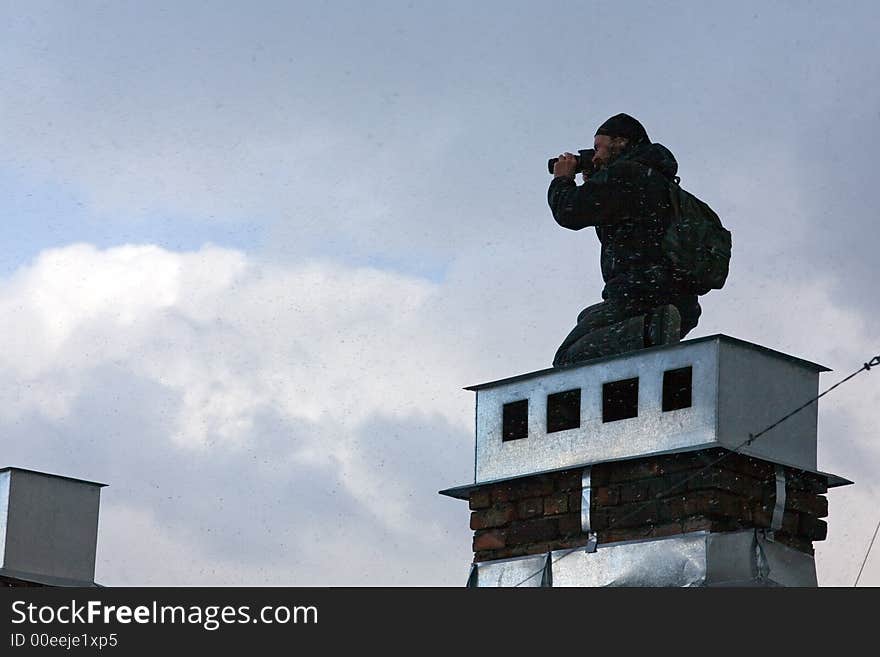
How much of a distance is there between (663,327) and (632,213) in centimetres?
77

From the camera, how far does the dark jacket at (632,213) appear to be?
42.4ft

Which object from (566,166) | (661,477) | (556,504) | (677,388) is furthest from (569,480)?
(566,166)

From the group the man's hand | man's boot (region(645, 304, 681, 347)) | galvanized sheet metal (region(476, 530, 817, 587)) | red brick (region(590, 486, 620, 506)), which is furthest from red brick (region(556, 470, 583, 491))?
the man's hand

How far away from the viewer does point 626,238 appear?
42.8ft

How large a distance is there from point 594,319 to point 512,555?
1.58m

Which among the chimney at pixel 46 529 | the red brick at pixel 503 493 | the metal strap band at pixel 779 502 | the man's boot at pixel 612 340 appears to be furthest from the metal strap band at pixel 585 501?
the chimney at pixel 46 529

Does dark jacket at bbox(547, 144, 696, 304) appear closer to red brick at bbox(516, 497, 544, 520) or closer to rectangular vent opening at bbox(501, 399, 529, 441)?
rectangular vent opening at bbox(501, 399, 529, 441)

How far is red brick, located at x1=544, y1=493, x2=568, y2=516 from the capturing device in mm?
12633

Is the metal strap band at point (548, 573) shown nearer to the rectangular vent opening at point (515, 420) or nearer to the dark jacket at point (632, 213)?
the rectangular vent opening at point (515, 420)

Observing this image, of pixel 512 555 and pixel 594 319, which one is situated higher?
pixel 594 319

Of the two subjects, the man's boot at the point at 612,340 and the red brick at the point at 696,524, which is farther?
the man's boot at the point at 612,340
